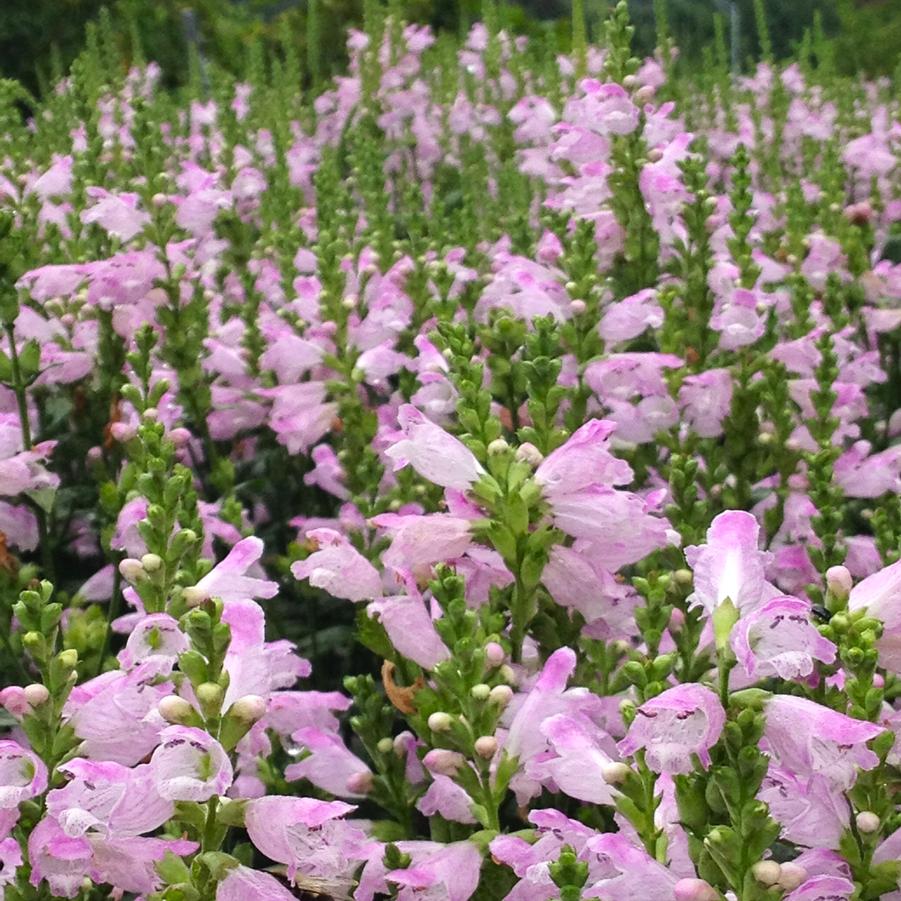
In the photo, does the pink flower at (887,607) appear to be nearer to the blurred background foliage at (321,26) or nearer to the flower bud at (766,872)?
the flower bud at (766,872)

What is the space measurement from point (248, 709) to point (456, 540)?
0.28 meters

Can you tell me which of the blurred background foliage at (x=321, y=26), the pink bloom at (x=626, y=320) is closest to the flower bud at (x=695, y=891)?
the pink bloom at (x=626, y=320)

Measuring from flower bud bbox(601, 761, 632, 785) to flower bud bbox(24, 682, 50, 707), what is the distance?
41 cm

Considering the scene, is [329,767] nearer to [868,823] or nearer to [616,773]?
[616,773]

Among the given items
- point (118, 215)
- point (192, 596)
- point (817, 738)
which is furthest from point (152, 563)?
point (118, 215)

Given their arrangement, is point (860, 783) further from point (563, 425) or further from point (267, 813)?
point (563, 425)

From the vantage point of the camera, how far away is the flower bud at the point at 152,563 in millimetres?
980

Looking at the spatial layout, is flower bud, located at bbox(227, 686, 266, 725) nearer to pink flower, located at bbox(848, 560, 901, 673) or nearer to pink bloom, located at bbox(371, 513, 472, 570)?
pink bloom, located at bbox(371, 513, 472, 570)

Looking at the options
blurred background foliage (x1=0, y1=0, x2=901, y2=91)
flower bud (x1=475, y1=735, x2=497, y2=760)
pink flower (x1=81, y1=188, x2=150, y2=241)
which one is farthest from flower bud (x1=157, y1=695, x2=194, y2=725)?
blurred background foliage (x1=0, y1=0, x2=901, y2=91)

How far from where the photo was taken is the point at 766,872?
701 mm

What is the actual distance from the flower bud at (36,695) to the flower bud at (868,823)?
577mm

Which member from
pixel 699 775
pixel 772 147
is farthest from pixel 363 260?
pixel 772 147

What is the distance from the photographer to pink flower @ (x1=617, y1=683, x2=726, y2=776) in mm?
728

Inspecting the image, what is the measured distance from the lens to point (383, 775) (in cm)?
112
